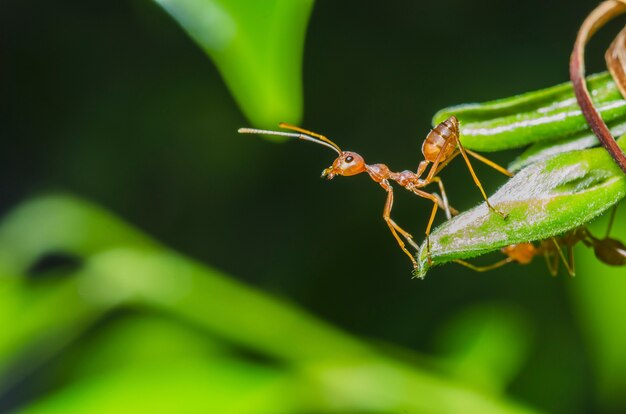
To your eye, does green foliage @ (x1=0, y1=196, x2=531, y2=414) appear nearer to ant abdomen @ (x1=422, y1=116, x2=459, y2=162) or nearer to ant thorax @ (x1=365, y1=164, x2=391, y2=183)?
ant thorax @ (x1=365, y1=164, x2=391, y2=183)

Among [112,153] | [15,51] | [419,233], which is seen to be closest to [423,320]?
[419,233]

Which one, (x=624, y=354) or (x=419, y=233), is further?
(x=419, y=233)

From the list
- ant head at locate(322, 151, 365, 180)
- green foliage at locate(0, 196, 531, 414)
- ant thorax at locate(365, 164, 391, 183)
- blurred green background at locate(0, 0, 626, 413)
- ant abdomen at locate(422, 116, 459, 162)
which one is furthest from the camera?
blurred green background at locate(0, 0, 626, 413)

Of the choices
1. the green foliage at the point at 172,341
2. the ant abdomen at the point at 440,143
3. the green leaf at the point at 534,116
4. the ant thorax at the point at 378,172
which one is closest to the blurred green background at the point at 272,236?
the green foliage at the point at 172,341

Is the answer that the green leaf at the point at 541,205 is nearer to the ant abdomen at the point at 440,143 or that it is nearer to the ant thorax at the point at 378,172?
the ant abdomen at the point at 440,143

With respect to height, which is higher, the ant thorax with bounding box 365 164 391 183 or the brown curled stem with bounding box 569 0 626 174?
the ant thorax with bounding box 365 164 391 183

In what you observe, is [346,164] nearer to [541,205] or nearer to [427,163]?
[427,163]

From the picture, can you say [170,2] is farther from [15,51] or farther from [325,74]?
[15,51]

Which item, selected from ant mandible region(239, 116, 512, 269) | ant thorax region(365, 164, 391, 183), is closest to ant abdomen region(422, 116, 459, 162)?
ant mandible region(239, 116, 512, 269)
